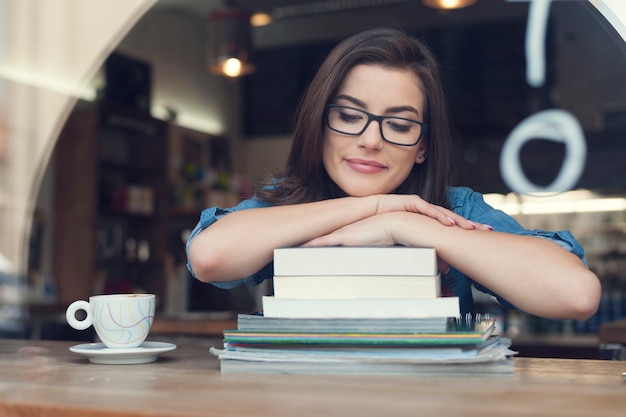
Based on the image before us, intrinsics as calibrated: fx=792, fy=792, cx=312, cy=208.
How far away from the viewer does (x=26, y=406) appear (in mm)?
862

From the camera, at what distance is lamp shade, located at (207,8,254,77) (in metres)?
4.87

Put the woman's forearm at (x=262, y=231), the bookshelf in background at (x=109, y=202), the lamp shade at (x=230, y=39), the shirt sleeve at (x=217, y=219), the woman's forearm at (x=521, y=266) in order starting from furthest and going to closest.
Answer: the bookshelf in background at (x=109, y=202)
the lamp shade at (x=230, y=39)
the shirt sleeve at (x=217, y=219)
the woman's forearm at (x=262, y=231)
the woman's forearm at (x=521, y=266)

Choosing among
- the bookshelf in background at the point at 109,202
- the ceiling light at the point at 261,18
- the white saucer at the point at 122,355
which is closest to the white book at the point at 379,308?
the white saucer at the point at 122,355

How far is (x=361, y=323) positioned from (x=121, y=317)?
401mm

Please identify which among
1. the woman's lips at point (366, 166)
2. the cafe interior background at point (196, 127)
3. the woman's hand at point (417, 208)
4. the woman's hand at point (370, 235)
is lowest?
the woman's hand at point (370, 235)

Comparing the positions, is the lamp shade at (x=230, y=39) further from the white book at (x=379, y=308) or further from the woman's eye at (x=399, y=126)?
the white book at (x=379, y=308)

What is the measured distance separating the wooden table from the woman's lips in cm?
46

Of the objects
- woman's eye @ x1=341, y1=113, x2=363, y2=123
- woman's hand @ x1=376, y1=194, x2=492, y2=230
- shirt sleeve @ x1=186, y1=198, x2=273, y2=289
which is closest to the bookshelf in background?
shirt sleeve @ x1=186, y1=198, x2=273, y2=289

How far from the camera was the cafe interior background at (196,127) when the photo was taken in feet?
13.4

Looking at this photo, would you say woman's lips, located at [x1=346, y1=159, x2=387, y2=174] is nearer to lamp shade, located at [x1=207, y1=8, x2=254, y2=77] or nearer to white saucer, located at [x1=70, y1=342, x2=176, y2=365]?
white saucer, located at [x1=70, y1=342, x2=176, y2=365]

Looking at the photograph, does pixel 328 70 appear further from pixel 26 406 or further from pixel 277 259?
pixel 26 406

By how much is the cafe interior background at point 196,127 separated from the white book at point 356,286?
2.90 metres

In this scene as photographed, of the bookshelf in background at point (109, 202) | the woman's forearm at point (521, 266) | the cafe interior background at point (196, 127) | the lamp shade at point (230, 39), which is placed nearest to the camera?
the woman's forearm at point (521, 266)

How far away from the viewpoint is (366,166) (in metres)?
1.45
